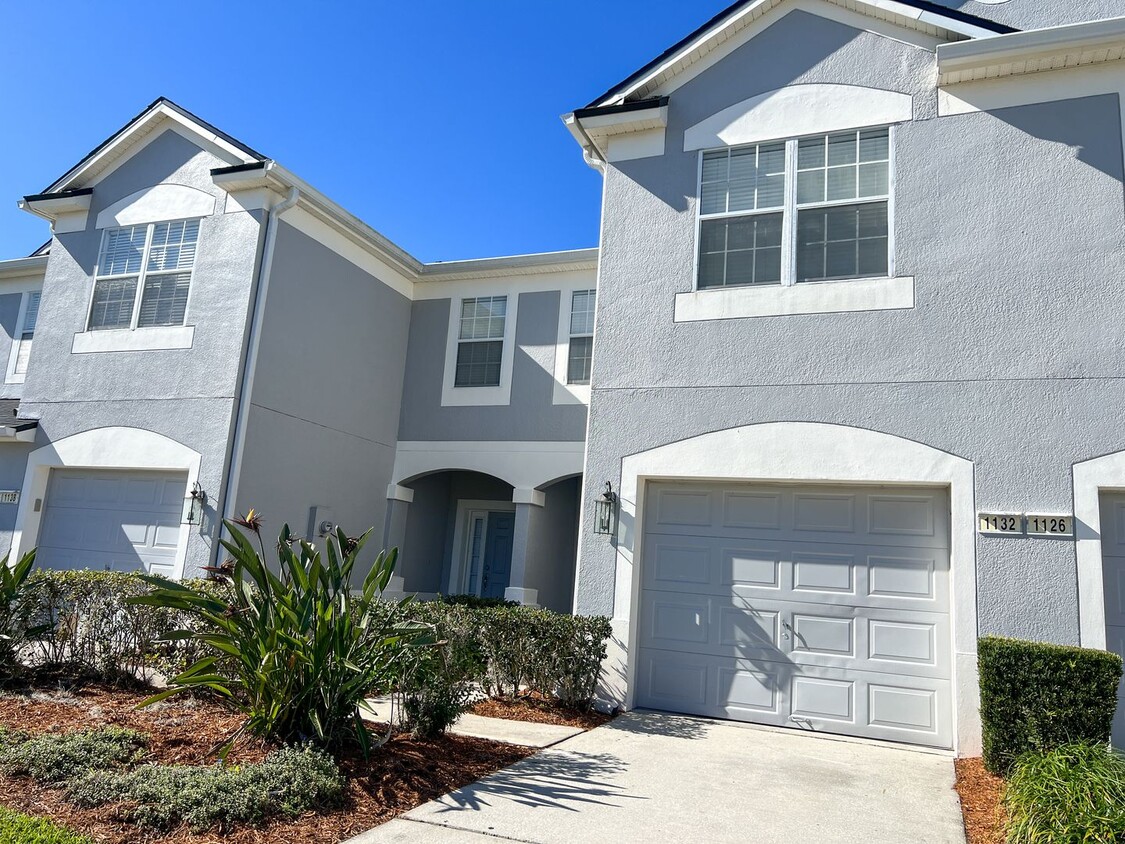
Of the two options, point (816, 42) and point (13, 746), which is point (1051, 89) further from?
point (13, 746)

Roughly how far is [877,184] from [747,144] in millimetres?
1479

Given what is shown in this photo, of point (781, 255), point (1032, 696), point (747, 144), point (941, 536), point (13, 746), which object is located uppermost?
point (747, 144)

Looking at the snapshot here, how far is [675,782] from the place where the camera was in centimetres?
616

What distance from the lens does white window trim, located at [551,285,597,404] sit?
13320mm

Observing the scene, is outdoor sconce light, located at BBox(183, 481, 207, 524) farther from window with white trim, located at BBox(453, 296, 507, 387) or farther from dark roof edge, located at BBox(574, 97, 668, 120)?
dark roof edge, located at BBox(574, 97, 668, 120)

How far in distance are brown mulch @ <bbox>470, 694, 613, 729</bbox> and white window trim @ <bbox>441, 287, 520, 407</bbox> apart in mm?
6119

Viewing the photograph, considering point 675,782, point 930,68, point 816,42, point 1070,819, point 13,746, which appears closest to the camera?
point 1070,819

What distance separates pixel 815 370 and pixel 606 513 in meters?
2.62

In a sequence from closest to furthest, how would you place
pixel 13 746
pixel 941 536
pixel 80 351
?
pixel 13 746, pixel 941 536, pixel 80 351

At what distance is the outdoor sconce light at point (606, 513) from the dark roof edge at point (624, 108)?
436 cm

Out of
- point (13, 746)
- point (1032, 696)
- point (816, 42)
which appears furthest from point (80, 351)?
point (1032, 696)

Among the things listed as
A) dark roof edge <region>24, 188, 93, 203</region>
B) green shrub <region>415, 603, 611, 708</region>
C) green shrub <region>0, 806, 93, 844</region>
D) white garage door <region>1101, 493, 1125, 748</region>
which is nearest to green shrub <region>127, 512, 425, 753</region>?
green shrub <region>0, 806, 93, 844</region>

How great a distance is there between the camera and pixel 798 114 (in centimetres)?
922

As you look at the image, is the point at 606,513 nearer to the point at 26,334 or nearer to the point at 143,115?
the point at 143,115
